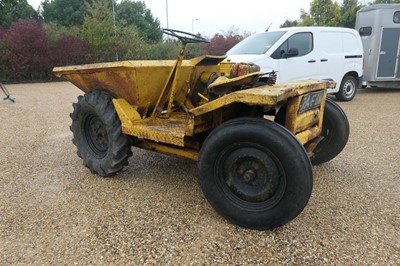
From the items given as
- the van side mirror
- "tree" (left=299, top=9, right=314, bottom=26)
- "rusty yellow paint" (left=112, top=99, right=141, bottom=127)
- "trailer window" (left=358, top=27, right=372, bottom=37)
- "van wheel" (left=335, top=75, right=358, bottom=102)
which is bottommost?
"van wheel" (left=335, top=75, right=358, bottom=102)

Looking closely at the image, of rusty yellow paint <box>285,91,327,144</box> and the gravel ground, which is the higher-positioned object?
rusty yellow paint <box>285,91,327,144</box>

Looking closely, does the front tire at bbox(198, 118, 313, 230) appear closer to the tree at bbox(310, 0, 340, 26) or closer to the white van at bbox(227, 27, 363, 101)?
the white van at bbox(227, 27, 363, 101)

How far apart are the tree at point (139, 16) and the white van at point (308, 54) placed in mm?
34635

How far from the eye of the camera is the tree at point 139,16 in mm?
42844

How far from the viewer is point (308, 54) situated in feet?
27.0

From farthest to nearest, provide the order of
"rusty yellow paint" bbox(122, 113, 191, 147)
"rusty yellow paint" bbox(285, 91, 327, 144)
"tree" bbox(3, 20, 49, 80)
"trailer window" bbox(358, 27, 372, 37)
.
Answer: "tree" bbox(3, 20, 49, 80)
"trailer window" bbox(358, 27, 372, 37)
"rusty yellow paint" bbox(122, 113, 191, 147)
"rusty yellow paint" bbox(285, 91, 327, 144)

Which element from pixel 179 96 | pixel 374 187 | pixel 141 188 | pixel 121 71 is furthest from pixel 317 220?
pixel 121 71

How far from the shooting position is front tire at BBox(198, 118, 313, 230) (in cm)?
245

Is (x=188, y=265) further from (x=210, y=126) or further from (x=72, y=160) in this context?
(x=72, y=160)

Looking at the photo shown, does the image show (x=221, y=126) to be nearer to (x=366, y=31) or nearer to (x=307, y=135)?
(x=307, y=135)

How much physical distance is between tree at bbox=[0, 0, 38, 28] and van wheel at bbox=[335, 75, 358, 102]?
2805 cm

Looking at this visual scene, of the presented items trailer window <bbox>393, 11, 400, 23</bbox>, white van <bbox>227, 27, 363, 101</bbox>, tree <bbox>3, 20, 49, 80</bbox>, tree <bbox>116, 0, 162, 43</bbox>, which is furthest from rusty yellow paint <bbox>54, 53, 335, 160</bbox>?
tree <bbox>116, 0, 162, 43</bbox>

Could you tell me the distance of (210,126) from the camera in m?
3.27

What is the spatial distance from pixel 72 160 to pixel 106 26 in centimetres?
1721
